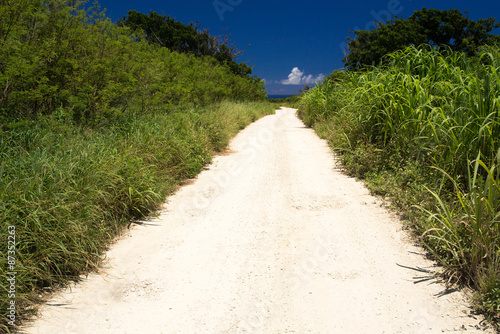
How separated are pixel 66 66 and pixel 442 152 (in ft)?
17.7

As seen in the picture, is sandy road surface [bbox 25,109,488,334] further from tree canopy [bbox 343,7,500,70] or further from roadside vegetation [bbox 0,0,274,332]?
tree canopy [bbox 343,7,500,70]

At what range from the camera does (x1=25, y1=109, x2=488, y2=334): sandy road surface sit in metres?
2.40

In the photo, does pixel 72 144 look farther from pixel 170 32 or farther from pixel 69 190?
pixel 170 32

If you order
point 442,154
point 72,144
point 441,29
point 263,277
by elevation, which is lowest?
point 263,277

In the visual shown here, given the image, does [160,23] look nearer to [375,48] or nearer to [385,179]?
[375,48]

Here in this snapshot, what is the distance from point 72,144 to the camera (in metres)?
4.30

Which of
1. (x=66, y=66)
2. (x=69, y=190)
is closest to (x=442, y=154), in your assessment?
(x=69, y=190)

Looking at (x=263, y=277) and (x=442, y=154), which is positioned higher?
(x=442, y=154)

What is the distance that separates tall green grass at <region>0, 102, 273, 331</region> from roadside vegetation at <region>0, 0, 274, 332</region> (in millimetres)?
12

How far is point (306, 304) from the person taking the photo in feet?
8.54

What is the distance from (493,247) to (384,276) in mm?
837

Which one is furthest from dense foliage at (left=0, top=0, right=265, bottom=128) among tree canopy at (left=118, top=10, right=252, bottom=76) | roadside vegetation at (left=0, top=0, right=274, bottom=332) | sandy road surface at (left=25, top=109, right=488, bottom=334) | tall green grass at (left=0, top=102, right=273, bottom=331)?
tree canopy at (left=118, top=10, right=252, bottom=76)

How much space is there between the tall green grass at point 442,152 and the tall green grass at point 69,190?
10.1 ft

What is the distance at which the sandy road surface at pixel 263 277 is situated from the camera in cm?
240
